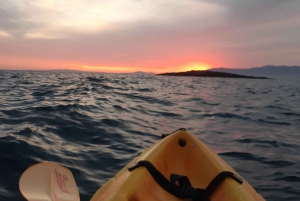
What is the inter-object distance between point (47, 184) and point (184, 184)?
1.56m

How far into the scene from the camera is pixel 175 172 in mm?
3723

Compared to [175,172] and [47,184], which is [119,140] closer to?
[175,172]

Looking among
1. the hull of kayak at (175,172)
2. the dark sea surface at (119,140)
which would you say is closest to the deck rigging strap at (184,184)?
the hull of kayak at (175,172)

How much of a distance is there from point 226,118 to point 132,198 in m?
9.06

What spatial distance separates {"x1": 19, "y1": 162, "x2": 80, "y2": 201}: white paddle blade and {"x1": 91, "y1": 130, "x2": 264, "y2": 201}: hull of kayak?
0.34m

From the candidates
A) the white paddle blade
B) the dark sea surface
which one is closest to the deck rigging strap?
the white paddle blade

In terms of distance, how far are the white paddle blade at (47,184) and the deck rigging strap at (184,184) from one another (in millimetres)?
772

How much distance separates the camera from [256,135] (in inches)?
325

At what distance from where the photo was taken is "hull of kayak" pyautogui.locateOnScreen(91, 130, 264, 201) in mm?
2803

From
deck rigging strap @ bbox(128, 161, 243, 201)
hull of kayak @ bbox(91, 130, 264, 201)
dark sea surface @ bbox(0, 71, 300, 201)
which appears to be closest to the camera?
hull of kayak @ bbox(91, 130, 264, 201)

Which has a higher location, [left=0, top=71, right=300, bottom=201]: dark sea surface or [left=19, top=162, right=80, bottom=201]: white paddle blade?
[left=19, top=162, right=80, bottom=201]: white paddle blade

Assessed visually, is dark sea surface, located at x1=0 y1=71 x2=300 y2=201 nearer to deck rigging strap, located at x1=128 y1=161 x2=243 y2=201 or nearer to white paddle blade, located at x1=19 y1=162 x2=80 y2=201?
white paddle blade, located at x1=19 y1=162 x2=80 y2=201

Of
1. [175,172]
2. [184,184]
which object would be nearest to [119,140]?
[175,172]

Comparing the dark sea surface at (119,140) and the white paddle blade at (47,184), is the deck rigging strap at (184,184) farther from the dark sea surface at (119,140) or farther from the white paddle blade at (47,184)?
the dark sea surface at (119,140)
